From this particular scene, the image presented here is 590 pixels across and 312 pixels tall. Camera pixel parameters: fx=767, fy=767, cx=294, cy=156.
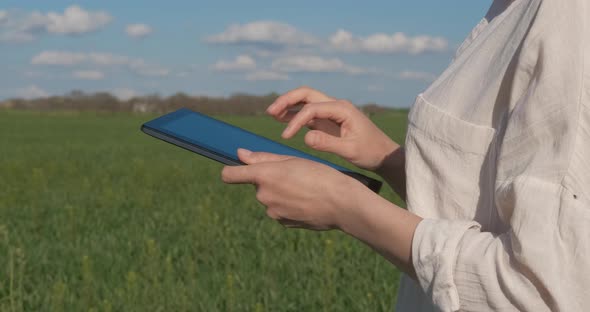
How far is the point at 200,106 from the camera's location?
65.0 metres

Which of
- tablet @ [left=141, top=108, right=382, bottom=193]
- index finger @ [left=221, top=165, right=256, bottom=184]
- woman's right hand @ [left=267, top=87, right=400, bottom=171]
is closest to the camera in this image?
index finger @ [left=221, top=165, right=256, bottom=184]

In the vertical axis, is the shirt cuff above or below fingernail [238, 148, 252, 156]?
below

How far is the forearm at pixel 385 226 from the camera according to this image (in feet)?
4.52

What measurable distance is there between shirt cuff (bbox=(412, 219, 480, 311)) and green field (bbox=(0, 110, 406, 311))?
237 cm

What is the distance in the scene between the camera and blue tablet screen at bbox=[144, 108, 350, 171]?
173cm

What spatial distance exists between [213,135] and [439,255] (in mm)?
673

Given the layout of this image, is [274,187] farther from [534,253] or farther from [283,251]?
[283,251]

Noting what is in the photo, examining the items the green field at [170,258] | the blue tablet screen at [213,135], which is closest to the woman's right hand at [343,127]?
the blue tablet screen at [213,135]

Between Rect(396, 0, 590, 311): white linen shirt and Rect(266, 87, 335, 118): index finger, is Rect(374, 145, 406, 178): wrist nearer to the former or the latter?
Rect(266, 87, 335, 118): index finger

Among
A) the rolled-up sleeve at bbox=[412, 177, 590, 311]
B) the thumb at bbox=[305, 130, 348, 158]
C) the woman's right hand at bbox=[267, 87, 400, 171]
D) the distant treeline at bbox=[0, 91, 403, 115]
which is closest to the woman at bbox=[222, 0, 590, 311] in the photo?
the rolled-up sleeve at bbox=[412, 177, 590, 311]

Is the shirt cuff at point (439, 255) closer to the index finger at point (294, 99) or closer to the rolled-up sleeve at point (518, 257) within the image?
the rolled-up sleeve at point (518, 257)

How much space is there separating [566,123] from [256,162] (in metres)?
0.65

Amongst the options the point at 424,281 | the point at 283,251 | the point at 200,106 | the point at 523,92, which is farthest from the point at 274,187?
the point at 200,106

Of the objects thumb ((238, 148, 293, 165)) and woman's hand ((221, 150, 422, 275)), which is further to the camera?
thumb ((238, 148, 293, 165))
